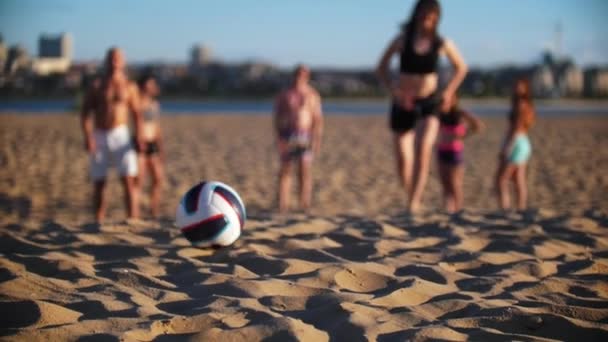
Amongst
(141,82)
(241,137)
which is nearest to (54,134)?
(241,137)

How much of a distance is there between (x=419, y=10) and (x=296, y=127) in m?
2.54

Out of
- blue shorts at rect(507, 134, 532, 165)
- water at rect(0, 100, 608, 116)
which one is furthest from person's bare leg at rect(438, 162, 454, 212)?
water at rect(0, 100, 608, 116)

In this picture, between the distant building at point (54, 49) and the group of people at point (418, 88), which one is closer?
the group of people at point (418, 88)

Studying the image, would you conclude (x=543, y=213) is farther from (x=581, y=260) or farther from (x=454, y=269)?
(x=454, y=269)

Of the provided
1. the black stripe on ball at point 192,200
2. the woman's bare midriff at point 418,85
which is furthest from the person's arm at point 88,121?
the woman's bare midriff at point 418,85

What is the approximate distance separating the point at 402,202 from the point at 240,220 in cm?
494

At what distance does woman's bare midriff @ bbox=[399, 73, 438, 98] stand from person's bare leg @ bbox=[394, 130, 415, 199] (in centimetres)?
35

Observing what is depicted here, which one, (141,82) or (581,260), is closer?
(581,260)

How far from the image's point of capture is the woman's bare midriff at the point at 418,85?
5680 millimetres

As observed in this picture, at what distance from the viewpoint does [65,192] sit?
367 inches

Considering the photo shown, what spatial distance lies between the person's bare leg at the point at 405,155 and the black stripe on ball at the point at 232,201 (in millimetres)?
2126

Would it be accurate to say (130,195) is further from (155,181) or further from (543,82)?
(543,82)

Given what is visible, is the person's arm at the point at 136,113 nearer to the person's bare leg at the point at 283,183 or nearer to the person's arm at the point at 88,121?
the person's arm at the point at 88,121

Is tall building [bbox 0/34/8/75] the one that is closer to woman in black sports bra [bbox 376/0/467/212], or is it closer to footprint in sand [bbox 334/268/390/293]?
woman in black sports bra [bbox 376/0/467/212]
